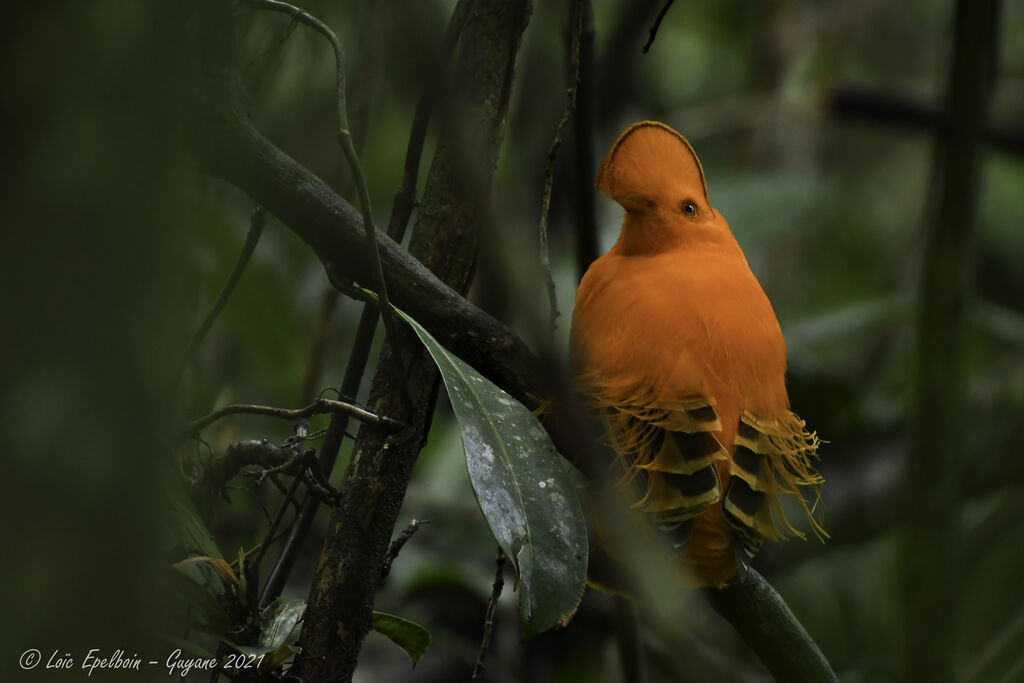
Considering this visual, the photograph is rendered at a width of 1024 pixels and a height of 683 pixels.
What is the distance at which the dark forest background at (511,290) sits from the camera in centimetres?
25

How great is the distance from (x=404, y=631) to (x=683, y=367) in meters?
0.32

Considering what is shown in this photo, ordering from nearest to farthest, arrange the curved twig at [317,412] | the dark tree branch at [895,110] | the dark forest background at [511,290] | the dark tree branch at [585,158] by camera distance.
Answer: the dark forest background at [511,290], the curved twig at [317,412], the dark tree branch at [585,158], the dark tree branch at [895,110]

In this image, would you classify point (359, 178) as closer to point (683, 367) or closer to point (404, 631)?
point (683, 367)

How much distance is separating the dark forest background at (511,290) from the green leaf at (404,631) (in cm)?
16

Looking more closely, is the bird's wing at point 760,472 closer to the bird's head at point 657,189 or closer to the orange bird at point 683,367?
the orange bird at point 683,367

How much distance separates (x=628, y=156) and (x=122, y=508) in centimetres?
54

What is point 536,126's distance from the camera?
6.89 ft

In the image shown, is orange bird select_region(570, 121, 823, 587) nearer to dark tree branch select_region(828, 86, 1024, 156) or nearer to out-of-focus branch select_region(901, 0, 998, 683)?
out-of-focus branch select_region(901, 0, 998, 683)

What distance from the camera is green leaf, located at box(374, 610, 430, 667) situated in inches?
30.5

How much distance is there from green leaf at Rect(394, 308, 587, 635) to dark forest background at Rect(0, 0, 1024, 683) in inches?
3.2

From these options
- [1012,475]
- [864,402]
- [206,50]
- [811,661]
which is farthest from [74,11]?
[864,402]

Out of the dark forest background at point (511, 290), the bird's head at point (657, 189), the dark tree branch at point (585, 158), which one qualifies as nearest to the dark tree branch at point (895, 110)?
the dark forest background at point (511, 290)

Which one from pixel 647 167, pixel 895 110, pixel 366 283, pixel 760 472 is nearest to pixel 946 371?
pixel 760 472

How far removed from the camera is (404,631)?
2.57 feet
